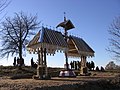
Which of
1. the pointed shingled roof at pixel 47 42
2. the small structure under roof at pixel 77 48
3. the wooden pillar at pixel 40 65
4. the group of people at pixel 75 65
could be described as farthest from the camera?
the group of people at pixel 75 65

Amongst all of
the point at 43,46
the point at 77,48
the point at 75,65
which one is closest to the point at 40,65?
the point at 43,46

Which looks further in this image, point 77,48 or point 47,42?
point 77,48

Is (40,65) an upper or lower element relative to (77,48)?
lower

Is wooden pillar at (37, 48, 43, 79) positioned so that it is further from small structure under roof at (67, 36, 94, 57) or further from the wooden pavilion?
small structure under roof at (67, 36, 94, 57)

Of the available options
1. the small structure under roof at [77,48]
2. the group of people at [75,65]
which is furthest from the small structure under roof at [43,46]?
the group of people at [75,65]

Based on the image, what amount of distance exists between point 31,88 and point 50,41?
1028 cm

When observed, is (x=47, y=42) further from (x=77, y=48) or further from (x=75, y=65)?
(x=75, y=65)

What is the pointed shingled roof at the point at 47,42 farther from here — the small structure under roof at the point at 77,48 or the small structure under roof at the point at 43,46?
the small structure under roof at the point at 77,48

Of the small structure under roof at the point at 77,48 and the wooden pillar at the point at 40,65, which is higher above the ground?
the small structure under roof at the point at 77,48

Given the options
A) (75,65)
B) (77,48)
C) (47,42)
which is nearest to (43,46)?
(47,42)

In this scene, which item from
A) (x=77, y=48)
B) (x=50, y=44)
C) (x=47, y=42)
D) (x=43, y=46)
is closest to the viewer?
(x=43, y=46)

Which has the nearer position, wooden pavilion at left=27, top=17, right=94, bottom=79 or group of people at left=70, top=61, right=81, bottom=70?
wooden pavilion at left=27, top=17, right=94, bottom=79

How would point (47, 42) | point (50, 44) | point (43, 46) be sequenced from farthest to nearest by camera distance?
point (50, 44)
point (47, 42)
point (43, 46)

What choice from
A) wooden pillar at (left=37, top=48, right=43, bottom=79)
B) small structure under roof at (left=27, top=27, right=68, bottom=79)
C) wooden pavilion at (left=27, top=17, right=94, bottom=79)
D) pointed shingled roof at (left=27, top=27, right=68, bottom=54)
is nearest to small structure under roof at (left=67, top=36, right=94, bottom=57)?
wooden pavilion at (left=27, top=17, right=94, bottom=79)
